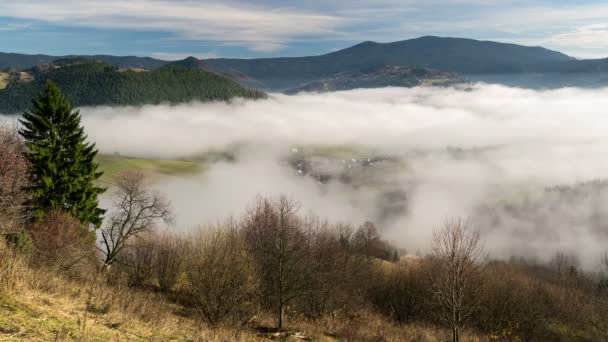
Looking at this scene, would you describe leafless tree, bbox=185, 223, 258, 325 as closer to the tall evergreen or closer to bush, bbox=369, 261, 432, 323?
the tall evergreen

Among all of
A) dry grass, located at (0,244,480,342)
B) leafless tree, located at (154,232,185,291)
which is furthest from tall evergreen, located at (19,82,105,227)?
dry grass, located at (0,244,480,342)

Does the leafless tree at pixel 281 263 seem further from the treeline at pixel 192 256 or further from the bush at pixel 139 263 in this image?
the bush at pixel 139 263

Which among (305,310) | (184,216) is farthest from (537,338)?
(184,216)

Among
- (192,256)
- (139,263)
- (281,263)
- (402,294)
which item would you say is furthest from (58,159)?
(402,294)

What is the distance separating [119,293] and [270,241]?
1908cm

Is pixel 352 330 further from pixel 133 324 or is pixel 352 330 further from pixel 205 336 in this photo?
pixel 133 324

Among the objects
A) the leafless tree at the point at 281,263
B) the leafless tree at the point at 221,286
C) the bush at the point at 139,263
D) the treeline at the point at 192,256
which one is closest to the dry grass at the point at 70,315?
the treeline at the point at 192,256

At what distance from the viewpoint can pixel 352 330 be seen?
3080cm

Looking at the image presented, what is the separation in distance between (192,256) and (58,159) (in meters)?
19.8

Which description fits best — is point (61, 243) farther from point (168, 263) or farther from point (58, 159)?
point (58, 159)

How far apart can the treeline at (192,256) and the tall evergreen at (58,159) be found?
0.11 m

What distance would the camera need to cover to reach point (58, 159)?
40.8 metres

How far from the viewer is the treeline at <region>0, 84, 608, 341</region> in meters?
25.8

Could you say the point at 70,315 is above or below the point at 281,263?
above
